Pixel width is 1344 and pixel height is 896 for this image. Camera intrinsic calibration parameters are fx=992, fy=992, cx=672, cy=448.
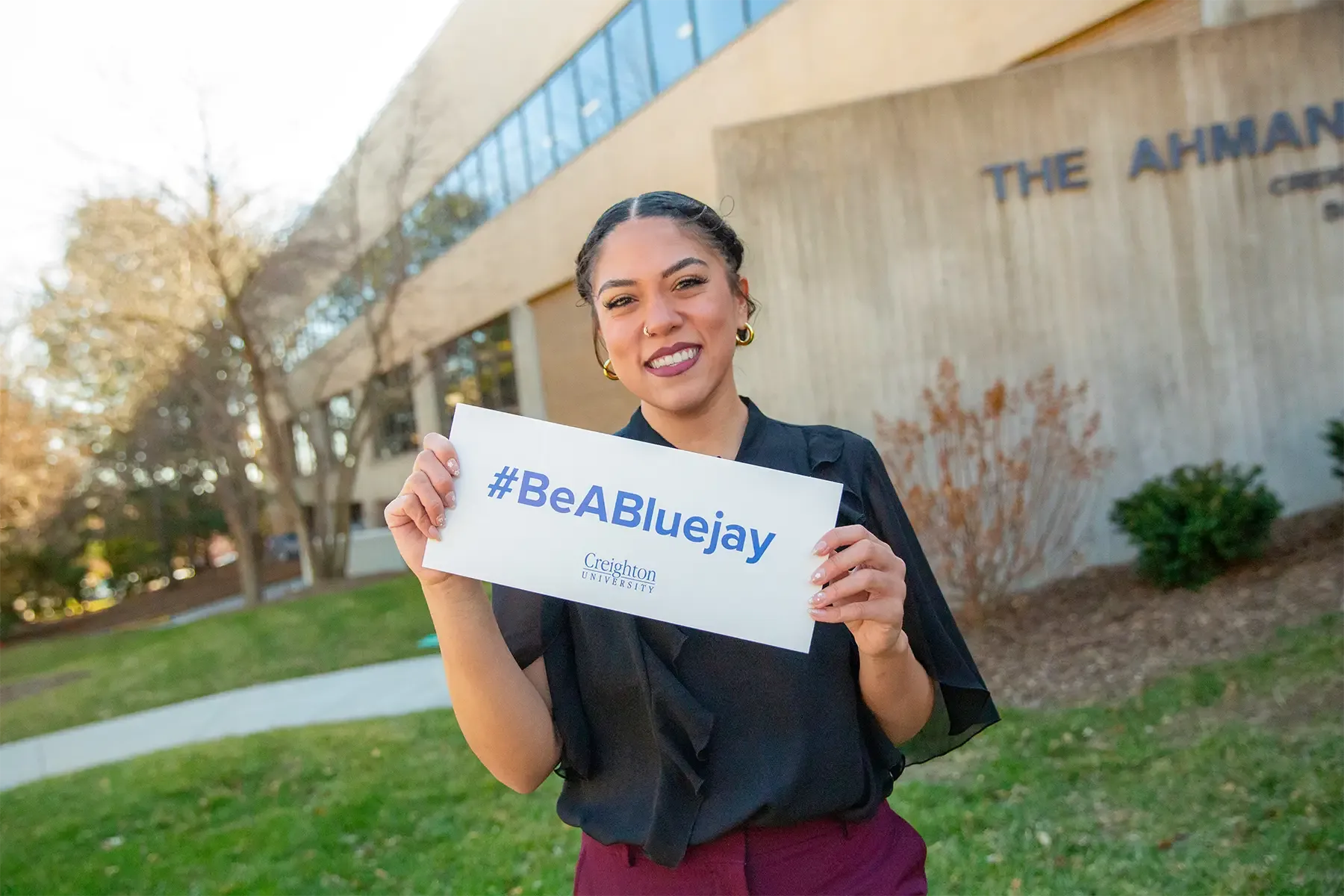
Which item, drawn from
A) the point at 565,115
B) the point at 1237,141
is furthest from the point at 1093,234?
the point at 565,115

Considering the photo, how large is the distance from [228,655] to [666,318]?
11.8 metres

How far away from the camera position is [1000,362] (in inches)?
310

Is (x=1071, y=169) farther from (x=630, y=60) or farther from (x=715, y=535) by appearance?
(x=630, y=60)

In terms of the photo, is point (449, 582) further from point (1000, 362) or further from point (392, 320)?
point (392, 320)

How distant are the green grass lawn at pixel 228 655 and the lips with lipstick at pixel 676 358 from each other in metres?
9.11

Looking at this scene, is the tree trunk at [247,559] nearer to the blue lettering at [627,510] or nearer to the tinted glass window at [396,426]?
the tinted glass window at [396,426]

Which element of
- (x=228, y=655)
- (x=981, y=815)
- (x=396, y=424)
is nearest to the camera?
(x=981, y=815)

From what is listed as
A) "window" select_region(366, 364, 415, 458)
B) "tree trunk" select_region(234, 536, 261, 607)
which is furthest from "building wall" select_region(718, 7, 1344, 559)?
"window" select_region(366, 364, 415, 458)

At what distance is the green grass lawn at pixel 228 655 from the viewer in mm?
10125

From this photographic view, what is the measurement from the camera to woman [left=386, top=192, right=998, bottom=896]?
1.50m

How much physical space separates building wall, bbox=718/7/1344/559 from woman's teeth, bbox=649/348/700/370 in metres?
6.58

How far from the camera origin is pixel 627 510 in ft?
5.31

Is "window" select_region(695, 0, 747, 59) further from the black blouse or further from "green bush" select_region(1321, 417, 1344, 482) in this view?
the black blouse

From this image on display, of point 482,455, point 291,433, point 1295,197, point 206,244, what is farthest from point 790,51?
point 291,433
